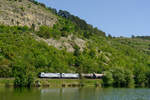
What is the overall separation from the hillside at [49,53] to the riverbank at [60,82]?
9.63 ft

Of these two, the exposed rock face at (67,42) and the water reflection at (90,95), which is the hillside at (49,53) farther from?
the water reflection at (90,95)

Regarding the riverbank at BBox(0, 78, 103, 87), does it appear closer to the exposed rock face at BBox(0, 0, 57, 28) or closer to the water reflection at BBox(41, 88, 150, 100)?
the water reflection at BBox(41, 88, 150, 100)

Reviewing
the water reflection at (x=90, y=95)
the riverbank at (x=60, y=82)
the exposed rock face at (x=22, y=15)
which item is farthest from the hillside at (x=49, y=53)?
the water reflection at (x=90, y=95)

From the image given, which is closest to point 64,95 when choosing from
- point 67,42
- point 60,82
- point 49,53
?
point 60,82

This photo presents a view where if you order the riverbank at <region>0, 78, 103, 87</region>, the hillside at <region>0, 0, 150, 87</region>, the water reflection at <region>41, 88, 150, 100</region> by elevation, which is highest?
the hillside at <region>0, 0, 150, 87</region>

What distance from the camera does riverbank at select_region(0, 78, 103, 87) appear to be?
8288 centimetres

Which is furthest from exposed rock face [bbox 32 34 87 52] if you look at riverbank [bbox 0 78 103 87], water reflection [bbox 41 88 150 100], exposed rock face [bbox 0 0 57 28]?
water reflection [bbox 41 88 150 100]

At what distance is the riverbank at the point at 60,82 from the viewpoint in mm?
82875

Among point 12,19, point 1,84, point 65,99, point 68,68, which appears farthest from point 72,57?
point 65,99

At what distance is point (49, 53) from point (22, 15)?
113 ft

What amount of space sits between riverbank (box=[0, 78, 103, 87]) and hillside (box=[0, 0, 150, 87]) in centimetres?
294

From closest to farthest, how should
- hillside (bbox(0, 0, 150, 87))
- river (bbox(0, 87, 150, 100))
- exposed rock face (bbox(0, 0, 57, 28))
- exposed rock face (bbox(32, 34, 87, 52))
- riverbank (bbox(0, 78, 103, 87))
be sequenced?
river (bbox(0, 87, 150, 100)) < riverbank (bbox(0, 78, 103, 87)) < hillside (bbox(0, 0, 150, 87)) < exposed rock face (bbox(32, 34, 87, 52)) < exposed rock face (bbox(0, 0, 57, 28))

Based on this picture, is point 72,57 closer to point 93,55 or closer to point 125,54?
point 93,55

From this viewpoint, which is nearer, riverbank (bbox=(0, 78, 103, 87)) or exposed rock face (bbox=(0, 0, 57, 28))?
riverbank (bbox=(0, 78, 103, 87))
